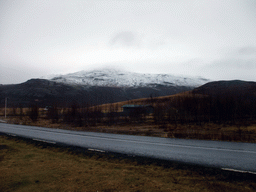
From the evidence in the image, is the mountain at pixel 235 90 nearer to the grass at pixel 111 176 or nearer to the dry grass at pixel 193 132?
the dry grass at pixel 193 132

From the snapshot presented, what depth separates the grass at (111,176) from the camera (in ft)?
18.0

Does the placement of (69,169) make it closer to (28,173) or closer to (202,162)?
(28,173)

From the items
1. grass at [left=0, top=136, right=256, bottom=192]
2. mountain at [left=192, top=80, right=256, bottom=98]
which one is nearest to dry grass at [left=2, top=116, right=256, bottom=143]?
grass at [left=0, top=136, right=256, bottom=192]

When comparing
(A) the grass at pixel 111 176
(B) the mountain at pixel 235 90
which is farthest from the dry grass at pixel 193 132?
(B) the mountain at pixel 235 90

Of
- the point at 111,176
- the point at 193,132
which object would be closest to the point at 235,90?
the point at 193,132

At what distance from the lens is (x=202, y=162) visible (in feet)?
25.1

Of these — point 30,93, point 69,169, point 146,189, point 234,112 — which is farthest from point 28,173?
point 30,93

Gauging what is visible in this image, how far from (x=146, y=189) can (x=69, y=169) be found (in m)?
3.30

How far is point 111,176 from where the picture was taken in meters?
6.32

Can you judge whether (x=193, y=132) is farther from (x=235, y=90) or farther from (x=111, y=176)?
(x=235, y=90)

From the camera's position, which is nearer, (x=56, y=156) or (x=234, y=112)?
(x=56, y=156)

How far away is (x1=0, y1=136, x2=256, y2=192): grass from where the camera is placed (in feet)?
18.0

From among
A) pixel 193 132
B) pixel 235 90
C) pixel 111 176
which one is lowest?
pixel 193 132

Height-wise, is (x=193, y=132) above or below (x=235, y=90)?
below
